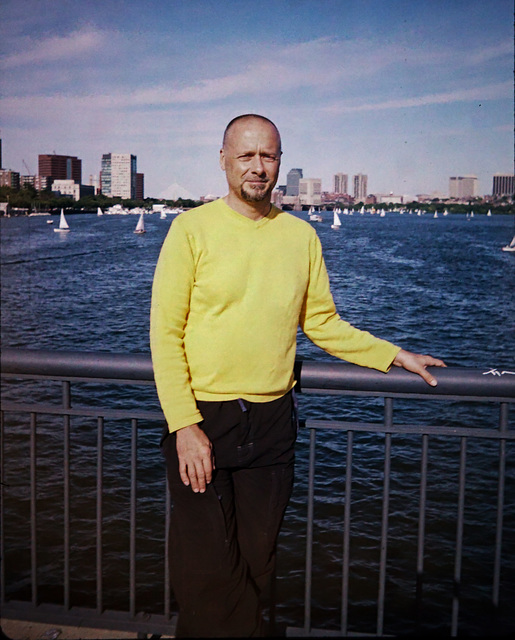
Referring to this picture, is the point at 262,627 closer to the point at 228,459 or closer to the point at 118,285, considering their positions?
the point at 228,459

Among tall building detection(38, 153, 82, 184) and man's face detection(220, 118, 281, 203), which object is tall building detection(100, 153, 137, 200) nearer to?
tall building detection(38, 153, 82, 184)

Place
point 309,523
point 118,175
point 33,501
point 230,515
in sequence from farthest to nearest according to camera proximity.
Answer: point 118,175, point 33,501, point 309,523, point 230,515

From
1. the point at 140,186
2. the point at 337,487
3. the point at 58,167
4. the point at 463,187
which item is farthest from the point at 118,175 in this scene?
the point at 337,487

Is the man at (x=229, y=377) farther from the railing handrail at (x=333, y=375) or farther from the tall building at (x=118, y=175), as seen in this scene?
the tall building at (x=118, y=175)

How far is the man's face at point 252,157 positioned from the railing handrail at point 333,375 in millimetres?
647

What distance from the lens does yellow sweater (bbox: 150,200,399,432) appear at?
2229 millimetres

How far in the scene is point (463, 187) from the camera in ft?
471

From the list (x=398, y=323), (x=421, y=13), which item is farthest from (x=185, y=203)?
(x=398, y=323)

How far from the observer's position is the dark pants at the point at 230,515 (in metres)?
2.30

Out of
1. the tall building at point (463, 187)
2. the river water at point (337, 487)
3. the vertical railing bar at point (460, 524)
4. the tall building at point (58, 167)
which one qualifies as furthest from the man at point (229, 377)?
the tall building at point (463, 187)

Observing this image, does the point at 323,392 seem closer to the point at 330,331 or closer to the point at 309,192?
the point at 330,331

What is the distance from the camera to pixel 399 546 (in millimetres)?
16125

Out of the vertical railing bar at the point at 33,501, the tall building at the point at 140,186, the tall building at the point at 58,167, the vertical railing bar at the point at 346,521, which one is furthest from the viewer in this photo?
the tall building at the point at 140,186

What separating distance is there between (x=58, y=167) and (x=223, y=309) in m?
100
